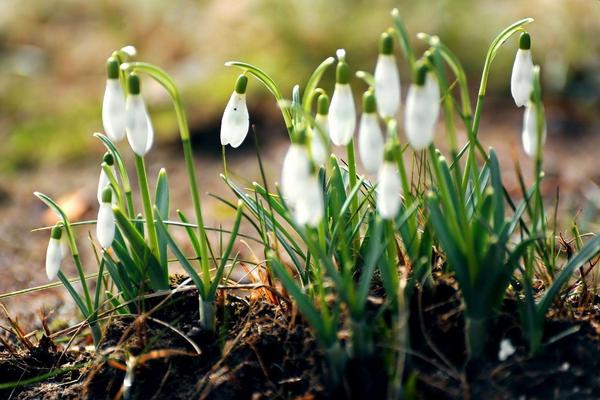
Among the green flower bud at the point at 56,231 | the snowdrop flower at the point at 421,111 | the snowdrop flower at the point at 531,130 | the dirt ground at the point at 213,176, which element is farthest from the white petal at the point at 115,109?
the dirt ground at the point at 213,176

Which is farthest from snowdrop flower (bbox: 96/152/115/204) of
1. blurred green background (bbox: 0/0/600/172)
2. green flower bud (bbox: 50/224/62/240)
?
blurred green background (bbox: 0/0/600/172)

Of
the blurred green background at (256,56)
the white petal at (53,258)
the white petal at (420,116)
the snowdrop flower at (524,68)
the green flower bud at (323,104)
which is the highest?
the blurred green background at (256,56)

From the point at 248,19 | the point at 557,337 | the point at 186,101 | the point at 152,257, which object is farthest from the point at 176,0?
the point at 557,337

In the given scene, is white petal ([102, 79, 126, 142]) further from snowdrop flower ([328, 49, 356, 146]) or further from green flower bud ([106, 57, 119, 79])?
snowdrop flower ([328, 49, 356, 146])

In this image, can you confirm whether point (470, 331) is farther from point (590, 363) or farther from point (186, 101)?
point (186, 101)

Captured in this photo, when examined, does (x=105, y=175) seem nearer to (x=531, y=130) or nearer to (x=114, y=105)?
(x=114, y=105)

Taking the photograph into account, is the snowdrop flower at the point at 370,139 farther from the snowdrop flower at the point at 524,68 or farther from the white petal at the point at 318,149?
the snowdrop flower at the point at 524,68
